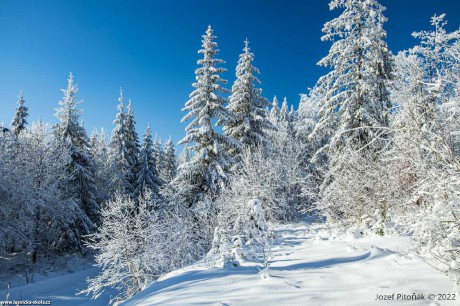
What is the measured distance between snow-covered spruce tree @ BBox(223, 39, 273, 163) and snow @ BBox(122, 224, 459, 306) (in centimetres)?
1505

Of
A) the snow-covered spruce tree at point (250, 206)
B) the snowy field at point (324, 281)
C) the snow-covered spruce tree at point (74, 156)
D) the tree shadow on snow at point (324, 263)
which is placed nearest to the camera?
the snowy field at point (324, 281)

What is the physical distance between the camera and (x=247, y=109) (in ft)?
72.6

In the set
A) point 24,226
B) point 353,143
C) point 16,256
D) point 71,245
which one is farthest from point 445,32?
point 16,256

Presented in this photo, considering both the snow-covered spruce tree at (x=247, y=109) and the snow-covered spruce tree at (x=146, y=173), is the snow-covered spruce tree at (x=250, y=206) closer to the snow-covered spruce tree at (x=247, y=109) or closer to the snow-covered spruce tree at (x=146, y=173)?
the snow-covered spruce tree at (x=247, y=109)

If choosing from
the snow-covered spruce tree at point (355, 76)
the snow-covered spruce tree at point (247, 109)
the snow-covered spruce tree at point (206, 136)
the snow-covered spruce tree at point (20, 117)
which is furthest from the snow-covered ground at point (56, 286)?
the snow-covered spruce tree at point (20, 117)

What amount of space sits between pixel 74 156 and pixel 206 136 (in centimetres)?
1345

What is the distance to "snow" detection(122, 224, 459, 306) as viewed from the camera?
395 centimetres

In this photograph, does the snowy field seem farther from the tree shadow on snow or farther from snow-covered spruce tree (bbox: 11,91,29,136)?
snow-covered spruce tree (bbox: 11,91,29,136)

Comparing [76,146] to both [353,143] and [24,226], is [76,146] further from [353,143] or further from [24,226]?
[353,143]

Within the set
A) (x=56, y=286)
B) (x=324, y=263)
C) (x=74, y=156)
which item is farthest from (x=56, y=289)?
(x=324, y=263)

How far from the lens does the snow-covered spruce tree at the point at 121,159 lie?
2909 centimetres

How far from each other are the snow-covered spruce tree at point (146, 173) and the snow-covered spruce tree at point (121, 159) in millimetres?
937

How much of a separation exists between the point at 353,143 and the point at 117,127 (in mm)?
23802

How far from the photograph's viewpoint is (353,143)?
47.1ft
